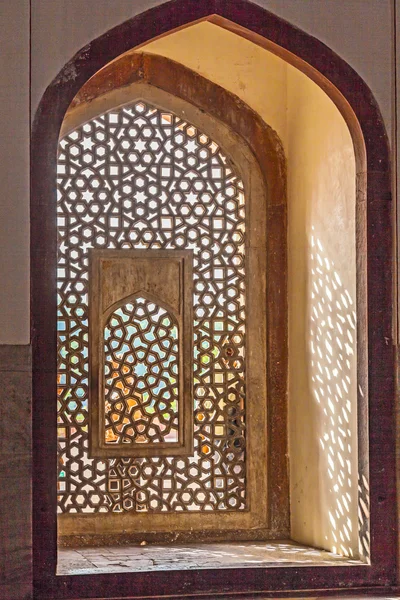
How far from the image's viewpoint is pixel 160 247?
6.45m

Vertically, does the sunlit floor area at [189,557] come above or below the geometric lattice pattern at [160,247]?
below

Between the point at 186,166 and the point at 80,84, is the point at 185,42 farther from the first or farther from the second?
the point at 80,84

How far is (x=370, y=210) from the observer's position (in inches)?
206

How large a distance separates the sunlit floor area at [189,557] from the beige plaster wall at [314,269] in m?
0.20

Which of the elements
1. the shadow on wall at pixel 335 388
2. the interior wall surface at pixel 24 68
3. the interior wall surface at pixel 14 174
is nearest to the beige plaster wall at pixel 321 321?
the shadow on wall at pixel 335 388

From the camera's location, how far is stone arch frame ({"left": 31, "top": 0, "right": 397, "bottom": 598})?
489 cm

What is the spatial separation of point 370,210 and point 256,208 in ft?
4.65

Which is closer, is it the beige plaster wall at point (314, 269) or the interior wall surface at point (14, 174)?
the interior wall surface at point (14, 174)

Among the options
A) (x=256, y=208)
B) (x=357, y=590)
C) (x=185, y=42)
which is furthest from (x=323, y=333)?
(x=185, y=42)

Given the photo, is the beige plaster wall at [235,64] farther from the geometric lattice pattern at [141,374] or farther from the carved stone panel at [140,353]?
the geometric lattice pattern at [141,374]

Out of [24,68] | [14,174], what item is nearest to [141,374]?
[14,174]

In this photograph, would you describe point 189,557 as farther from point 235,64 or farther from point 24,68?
point 235,64

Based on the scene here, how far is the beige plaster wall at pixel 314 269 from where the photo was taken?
568 centimetres

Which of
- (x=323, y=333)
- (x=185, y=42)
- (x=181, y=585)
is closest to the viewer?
(x=181, y=585)
